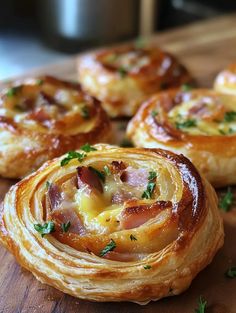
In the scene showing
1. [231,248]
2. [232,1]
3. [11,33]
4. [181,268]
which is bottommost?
[11,33]

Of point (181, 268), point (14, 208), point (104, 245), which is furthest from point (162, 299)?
point (14, 208)

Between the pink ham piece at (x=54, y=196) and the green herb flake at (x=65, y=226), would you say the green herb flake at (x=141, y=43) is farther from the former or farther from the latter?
the green herb flake at (x=65, y=226)

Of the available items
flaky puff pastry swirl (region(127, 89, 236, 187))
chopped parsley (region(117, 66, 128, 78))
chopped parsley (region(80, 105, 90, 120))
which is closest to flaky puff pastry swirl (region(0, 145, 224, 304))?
flaky puff pastry swirl (region(127, 89, 236, 187))

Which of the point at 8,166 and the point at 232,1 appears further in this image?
A: the point at 232,1

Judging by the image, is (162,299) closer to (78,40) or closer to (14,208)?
(14,208)

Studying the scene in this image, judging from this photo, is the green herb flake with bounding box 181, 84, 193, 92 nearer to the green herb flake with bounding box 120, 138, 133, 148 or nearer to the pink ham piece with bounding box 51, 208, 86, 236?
the green herb flake with bounding box 120, 138, 133, 148

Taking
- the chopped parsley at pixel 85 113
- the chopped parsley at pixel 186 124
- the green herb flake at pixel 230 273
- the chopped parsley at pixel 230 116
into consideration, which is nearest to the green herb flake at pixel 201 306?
the green herb flake at pixel 230 273
